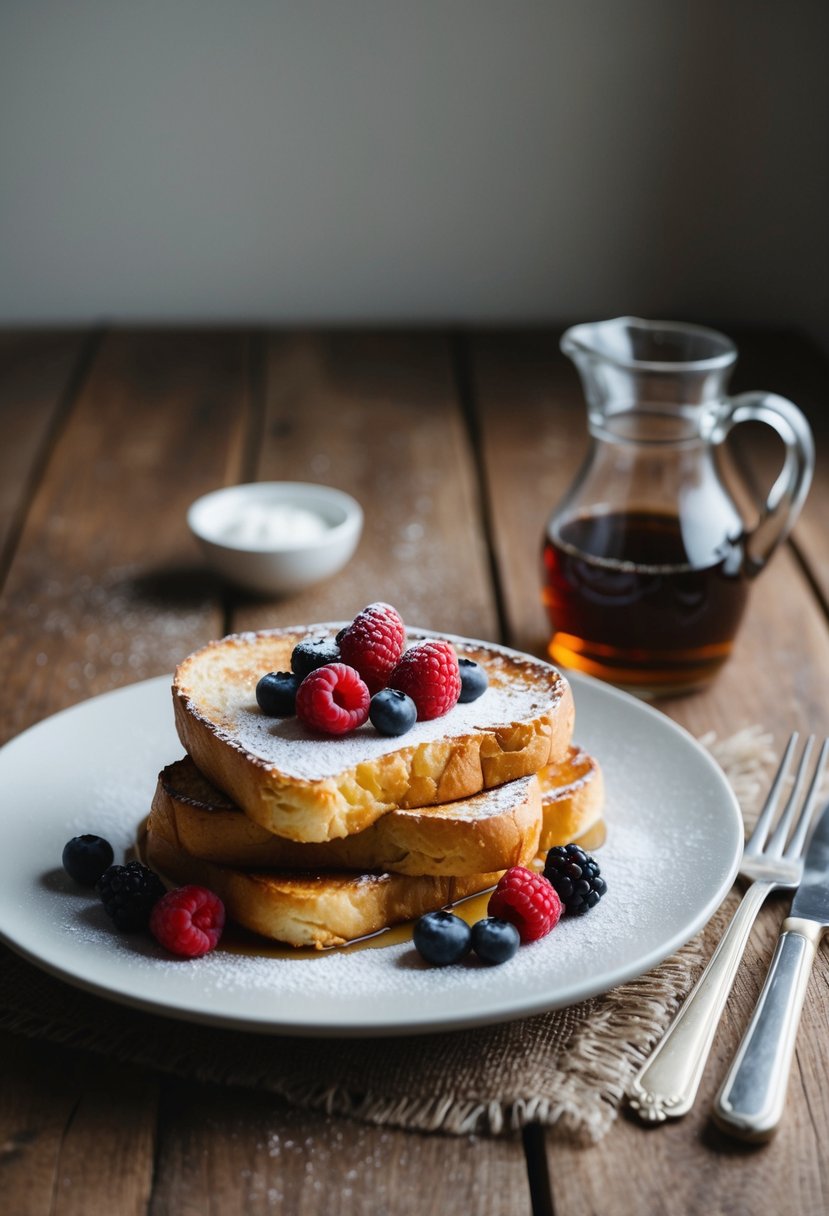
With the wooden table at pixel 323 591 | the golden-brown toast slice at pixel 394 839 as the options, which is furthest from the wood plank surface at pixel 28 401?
the golden-brown toast slice at pixel 394 839

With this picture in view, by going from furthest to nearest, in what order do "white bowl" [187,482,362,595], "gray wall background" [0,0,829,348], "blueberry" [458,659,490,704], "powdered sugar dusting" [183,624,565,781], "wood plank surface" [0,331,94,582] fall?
"gray wall background" [0,0,829,348] < "wood plank surface" [0,331,94,582] < "white bowl" [187,482,362,595] < "blueberry" [458,659,490,704] < "powdered sugar dusting" [183,624,565,781]

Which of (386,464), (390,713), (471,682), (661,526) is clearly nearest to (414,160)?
(386,464)

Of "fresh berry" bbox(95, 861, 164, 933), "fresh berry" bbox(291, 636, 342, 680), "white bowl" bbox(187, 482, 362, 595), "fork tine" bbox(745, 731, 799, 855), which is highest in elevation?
"fresh berry" bbox(291, 636, 342, 680)

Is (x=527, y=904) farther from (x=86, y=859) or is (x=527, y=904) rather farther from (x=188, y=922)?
(x=86, y=859)

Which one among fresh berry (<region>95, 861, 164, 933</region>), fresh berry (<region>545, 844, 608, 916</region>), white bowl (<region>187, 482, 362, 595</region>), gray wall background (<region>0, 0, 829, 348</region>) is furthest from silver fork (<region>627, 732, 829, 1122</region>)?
gray wall background (<region>0, 0, 829, 348</region>)

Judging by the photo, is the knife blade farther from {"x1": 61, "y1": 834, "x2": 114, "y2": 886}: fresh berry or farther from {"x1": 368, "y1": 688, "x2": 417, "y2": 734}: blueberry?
{"x1": 61, "y1": 834, "x2": 114, "y2": 886}: fresh berry

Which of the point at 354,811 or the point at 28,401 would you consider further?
the point at 28,401

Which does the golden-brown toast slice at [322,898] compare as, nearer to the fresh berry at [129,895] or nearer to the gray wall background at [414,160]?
the fresh berry at [129,895]
